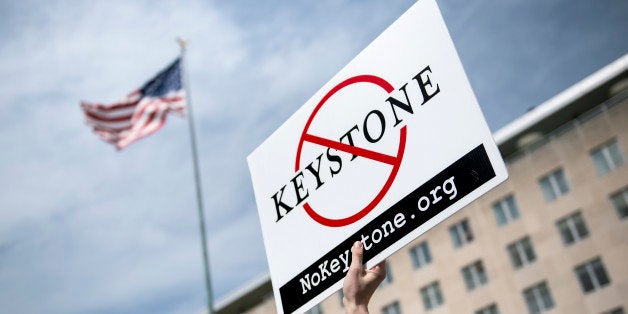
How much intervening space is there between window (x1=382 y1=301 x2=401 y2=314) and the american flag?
1014 inches

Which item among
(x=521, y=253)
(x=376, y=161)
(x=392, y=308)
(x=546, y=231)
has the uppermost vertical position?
(x=546, y=231)

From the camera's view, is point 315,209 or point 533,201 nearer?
point 315,209

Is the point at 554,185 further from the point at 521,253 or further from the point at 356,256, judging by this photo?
the point at 356,256

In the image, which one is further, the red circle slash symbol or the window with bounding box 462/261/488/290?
the window with bounding box 462/261/488/290

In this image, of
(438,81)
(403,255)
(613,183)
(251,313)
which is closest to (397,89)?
(438,81)

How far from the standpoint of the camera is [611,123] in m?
35.5

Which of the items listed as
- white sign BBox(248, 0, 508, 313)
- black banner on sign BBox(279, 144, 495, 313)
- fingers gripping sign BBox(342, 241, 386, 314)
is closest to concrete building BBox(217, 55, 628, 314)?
white sign BBox(248, 0, 508, 313)

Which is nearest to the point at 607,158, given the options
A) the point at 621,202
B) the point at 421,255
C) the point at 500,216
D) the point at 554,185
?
the point at 621,202

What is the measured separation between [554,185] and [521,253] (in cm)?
489

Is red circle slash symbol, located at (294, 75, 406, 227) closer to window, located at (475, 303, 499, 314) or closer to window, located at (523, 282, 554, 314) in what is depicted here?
window, located at (523, 282, 554, 314)

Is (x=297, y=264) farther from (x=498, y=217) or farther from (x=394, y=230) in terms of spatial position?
(x=498, y=217)

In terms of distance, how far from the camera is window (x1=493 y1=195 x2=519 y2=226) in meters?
37.3

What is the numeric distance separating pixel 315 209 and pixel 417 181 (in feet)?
2.21

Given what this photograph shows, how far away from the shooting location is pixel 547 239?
1390 inches
